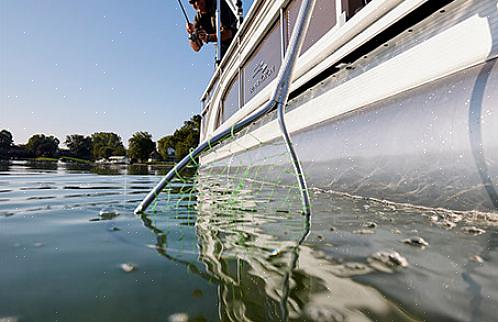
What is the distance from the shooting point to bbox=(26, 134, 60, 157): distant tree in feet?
154

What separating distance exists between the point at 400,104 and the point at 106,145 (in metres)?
61.1

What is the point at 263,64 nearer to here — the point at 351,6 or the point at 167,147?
the point at 351,6

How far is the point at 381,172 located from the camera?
4.73 ft

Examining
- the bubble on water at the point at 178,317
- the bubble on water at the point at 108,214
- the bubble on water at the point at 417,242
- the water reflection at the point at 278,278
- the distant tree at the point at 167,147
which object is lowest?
the bubble on water at the point at 178,317

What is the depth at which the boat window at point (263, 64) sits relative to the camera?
9.96 ft

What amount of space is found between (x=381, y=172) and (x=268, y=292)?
3.69ft

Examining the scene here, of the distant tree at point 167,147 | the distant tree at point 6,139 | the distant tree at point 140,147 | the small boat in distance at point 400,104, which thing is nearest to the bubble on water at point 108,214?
the small boat in distance at point 400,104

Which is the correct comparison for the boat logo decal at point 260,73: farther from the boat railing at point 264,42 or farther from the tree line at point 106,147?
the tree line at point 106,147

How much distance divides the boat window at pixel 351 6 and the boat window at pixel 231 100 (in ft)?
8.94

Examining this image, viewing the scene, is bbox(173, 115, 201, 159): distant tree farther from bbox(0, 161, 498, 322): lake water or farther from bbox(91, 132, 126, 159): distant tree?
bbox(0, 161, 498, 322): lake water

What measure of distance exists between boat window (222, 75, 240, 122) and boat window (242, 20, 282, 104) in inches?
21.4

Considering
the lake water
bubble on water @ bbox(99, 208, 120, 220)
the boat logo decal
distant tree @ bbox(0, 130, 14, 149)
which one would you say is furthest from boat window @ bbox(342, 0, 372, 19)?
distant tree @ bbox(0, 130, 14, 149)

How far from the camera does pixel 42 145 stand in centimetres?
4872

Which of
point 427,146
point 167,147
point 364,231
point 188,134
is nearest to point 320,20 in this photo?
point 427,146
